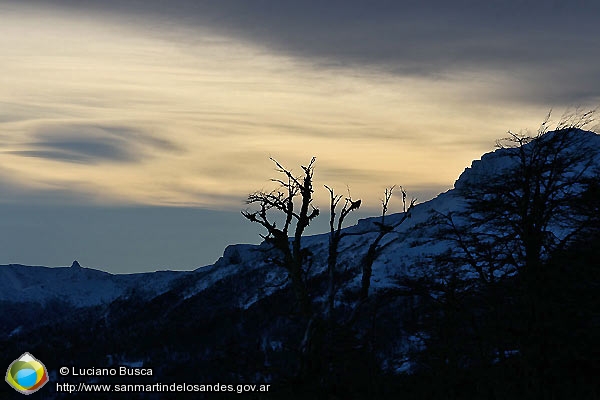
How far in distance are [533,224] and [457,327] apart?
7.94 metres

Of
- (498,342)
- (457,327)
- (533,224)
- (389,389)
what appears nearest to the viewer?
(498,342)

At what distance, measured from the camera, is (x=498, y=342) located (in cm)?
2614

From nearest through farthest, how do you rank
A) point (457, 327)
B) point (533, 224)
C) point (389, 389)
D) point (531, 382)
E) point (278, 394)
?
1. point (278, 394)
2. point (531, 382)
3. point (533, 224)
4. point (389, 389)
5. point (457, 327)

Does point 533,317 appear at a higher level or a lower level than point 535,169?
lower

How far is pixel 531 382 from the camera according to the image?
24.5 metres

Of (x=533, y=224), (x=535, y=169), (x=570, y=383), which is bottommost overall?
(x=570, y=383)

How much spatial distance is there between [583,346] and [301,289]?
9431mm

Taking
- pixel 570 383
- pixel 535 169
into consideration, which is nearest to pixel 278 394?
pixel 570 383

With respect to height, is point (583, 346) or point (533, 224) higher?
point (533, 224)

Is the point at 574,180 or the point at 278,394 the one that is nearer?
the point at 278,394

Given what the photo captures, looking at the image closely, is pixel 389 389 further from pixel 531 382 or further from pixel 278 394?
pixel 278 394

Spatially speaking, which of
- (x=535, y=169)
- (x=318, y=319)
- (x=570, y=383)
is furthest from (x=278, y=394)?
(x=535, y=169)

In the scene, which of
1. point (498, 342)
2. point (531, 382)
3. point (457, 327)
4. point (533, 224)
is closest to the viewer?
point (531, 382)

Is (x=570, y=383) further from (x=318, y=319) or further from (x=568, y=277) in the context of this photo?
(x=318, y=319)
